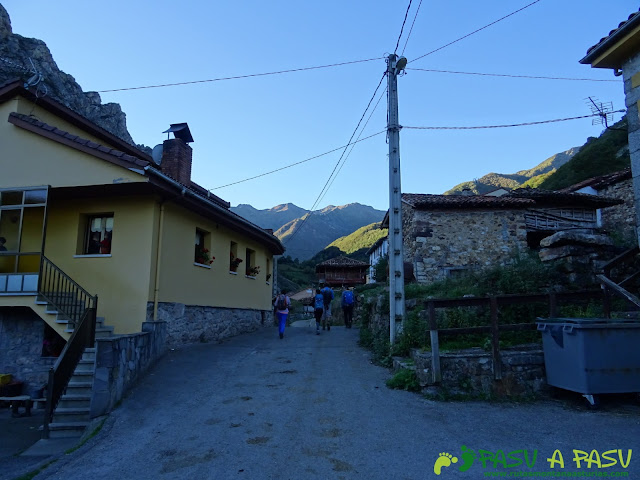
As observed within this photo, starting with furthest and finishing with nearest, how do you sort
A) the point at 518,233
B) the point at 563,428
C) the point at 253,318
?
the point at 518,233
the point at 253,318
the point at 563,428

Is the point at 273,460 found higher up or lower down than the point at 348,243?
lower down

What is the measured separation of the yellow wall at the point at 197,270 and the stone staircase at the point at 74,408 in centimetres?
303

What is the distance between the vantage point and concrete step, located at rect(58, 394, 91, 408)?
6742mm

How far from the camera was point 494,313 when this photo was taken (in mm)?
6664

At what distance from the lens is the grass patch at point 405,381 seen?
6.93 metres

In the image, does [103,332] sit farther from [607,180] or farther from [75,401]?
[607,180]

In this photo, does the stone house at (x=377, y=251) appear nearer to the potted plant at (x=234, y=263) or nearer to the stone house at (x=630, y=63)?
the potted plant at (x=234, y=263)

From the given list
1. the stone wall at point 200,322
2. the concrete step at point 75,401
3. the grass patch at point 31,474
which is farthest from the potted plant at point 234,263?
the grass patch at point 31,474

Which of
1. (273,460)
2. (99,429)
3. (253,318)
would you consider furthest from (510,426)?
(253,318)

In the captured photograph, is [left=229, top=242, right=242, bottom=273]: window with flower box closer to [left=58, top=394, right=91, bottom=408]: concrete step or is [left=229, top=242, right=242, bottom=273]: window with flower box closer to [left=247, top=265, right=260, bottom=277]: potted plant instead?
[left=247, top=265, right=260, bottom=277]: potted plant

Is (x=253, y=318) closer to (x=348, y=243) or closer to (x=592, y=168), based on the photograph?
(x=592, y=168)

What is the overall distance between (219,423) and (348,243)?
9236 cm

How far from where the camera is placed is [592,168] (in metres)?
41.4

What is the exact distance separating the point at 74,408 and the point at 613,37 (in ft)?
37.8
